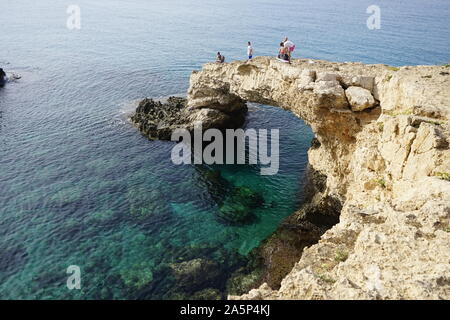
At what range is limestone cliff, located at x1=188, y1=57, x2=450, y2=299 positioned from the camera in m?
9.28

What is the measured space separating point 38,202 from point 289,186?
24.6 meters

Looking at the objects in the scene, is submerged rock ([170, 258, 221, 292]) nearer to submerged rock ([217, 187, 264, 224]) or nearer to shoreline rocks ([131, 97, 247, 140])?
submerged rock ([217, 187, 264, 224])

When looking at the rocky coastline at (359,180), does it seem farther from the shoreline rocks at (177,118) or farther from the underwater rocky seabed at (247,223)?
the shoreline rocks at (177,118)

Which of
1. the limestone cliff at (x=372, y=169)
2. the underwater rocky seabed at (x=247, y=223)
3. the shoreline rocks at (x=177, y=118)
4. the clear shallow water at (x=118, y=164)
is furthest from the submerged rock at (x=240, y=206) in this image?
the shoreline rocks at (x=177, y=118)

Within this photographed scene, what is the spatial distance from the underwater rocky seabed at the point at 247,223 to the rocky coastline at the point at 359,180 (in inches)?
4.8

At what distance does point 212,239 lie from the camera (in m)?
26.6

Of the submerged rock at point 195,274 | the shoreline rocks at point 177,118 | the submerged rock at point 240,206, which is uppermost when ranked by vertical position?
the shoreline rocks at point 177,118

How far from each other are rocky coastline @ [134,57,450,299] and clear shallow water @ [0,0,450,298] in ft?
10.7

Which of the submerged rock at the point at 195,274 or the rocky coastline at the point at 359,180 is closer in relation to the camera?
the rocky coastline at the point at 359,180

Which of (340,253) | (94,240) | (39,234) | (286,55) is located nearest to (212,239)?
(94,240)

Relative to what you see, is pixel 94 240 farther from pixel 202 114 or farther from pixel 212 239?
pixel 202 114

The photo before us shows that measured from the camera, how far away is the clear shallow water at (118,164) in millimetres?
24375

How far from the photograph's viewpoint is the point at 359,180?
20500 mm

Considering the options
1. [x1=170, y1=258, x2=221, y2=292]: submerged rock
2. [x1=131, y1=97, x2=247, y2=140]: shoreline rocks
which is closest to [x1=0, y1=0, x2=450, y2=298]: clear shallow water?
[x1=170, y1=258, x2=221, y2=292]: submerged rock
